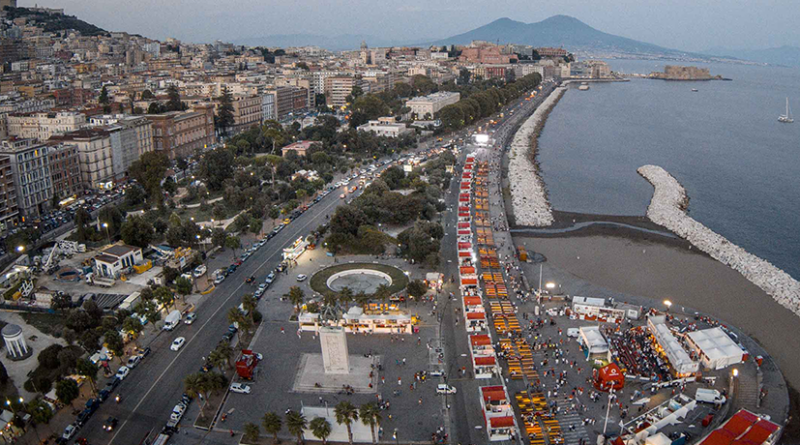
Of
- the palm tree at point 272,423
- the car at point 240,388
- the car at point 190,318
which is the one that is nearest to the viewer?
the palm tree at point 272,423

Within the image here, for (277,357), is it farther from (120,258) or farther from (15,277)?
(15,277)

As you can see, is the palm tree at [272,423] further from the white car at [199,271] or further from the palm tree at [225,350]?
the white car at [199,271]

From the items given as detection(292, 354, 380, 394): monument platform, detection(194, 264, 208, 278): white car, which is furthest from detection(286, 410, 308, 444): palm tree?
detection(194, 264, 208, 278): white car

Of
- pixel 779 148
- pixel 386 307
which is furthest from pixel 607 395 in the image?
pixel 779 148

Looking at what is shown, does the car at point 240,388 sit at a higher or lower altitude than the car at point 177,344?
lower

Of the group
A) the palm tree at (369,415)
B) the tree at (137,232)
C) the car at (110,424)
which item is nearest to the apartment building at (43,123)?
the tree at (137,232)

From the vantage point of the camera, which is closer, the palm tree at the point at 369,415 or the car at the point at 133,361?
Result: the palm tree at the point at 369,415

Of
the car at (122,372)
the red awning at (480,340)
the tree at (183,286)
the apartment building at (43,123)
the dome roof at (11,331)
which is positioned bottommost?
the car at (122,372)
